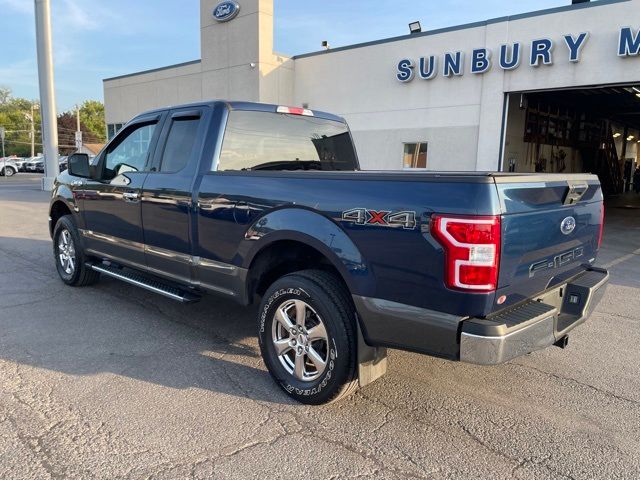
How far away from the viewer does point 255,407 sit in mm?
3240

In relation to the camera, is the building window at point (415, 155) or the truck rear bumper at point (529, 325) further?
the building window at point (415, 155)

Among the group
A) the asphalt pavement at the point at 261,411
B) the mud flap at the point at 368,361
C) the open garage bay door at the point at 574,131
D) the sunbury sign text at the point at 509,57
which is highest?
the sunbury sign text at the point at 509,57

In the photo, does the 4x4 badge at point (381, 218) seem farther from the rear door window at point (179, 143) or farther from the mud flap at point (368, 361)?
the rear door window at point (179, 143)

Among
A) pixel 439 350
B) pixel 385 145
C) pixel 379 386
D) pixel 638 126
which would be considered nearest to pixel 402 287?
pixel 439 350

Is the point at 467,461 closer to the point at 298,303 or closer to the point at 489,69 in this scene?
the point at 298,303

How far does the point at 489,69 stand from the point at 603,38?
2714 millimetres

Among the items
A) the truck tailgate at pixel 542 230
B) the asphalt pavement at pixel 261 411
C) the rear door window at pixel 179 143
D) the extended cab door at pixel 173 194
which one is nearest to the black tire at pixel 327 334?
the asphalt pavement at pixel 261 411

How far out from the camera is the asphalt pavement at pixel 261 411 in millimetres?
2654

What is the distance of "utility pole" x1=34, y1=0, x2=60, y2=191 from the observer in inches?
733

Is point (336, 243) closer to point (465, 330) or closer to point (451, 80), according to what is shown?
point (465, 330)

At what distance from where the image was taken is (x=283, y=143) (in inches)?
179

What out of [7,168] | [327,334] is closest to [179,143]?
[327,334]

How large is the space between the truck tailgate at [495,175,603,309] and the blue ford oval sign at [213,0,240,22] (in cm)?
1650

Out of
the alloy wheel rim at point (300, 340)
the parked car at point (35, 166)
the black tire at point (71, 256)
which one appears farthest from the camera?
the parked car at point (35, 166)
